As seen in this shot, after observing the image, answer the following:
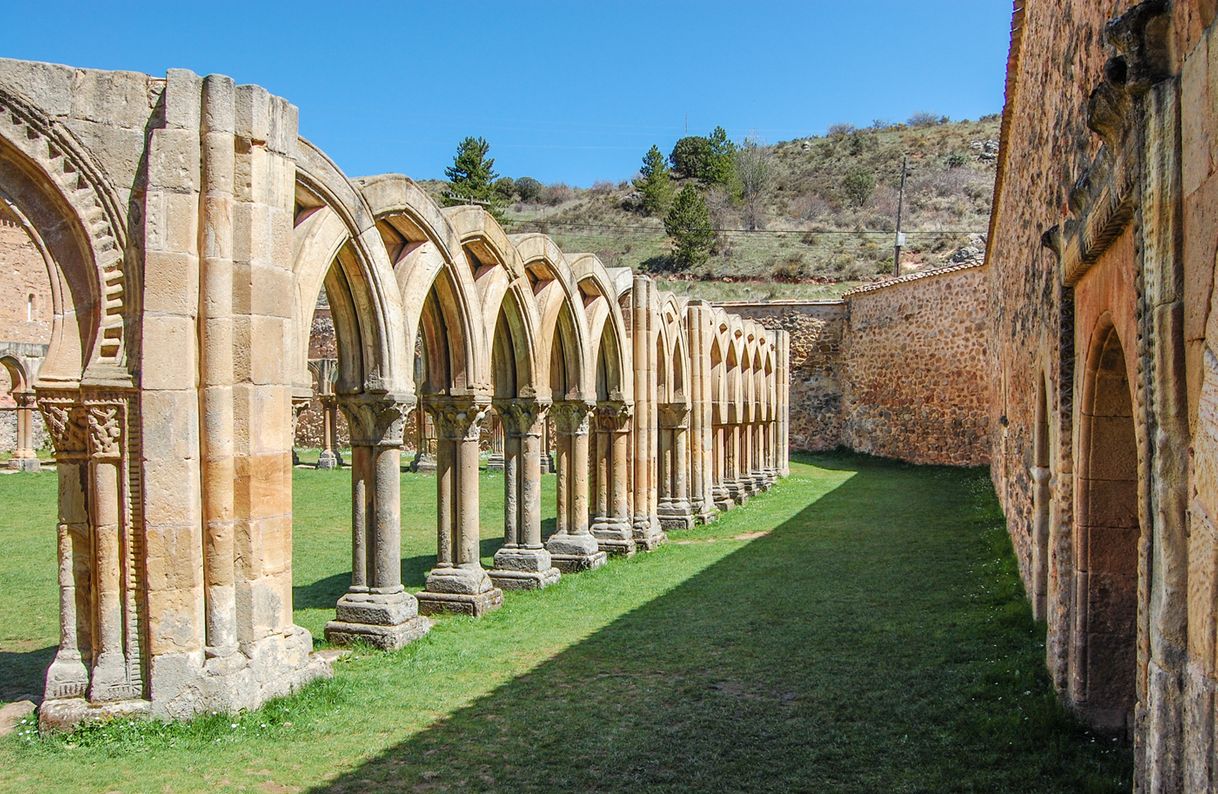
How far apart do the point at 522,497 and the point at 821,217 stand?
50.2m

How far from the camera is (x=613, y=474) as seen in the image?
1343cm

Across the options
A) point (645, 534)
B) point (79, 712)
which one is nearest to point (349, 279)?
point (79, 712)

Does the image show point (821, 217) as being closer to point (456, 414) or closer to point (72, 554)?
point (456, 414)

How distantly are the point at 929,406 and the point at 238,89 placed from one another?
25920 millimetres

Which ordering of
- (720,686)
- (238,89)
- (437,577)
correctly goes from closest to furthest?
1. (238,89)
2. (720,686)
3. (437,577)

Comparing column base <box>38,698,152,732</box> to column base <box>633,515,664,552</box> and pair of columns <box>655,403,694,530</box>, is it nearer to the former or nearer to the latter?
column base <box>633,515,664,552</box>

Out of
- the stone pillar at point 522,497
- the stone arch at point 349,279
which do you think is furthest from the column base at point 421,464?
the stone arch at point 349,279

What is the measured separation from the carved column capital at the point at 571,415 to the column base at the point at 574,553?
1.35 meters

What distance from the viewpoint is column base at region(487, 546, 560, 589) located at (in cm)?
1069

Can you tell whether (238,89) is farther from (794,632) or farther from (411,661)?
(794,632)

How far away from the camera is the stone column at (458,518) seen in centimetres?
939

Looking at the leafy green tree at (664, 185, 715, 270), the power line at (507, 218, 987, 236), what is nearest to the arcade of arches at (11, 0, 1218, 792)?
the leafy green tree at (664, 185, 715, 270)

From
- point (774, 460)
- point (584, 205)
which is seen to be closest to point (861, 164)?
point (584, 205)

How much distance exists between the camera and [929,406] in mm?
28969
